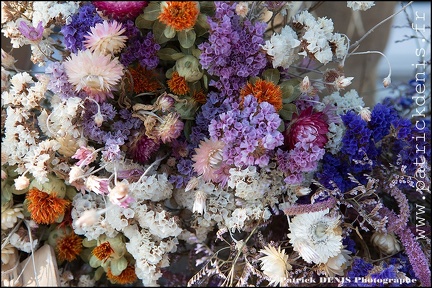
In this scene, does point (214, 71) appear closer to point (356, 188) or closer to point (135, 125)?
point (135, 125)

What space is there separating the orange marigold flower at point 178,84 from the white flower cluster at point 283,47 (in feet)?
0.44

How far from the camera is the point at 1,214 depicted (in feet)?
2.99

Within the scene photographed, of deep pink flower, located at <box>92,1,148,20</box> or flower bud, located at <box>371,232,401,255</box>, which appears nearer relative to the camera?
deep pink flower, located at <box>92,1,148,20</box>

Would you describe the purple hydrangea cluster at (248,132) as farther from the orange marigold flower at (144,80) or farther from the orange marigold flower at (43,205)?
the orange marigold flower at (43,205)

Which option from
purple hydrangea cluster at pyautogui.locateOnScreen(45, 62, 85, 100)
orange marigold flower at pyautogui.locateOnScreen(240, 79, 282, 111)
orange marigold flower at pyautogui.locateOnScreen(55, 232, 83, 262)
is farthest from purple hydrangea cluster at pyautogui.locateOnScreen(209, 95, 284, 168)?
Result: orange marigold flower at pyautogui.locateOnScreen(55, 232, 83, 262)

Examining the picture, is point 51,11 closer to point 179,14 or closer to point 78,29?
point 78,29

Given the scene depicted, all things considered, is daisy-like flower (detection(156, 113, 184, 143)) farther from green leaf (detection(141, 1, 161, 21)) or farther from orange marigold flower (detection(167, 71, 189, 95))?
green leaf (detection(141, 1, 161, 21))

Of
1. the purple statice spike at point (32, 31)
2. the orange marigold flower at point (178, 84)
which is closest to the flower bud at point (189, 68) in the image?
the orange marigold flower at point (178, 84)

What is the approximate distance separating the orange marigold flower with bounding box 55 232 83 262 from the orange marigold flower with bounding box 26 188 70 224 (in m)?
0.08

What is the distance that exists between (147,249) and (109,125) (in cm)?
21

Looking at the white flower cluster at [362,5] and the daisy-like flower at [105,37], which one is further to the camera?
the white flower cluster at [362,5]

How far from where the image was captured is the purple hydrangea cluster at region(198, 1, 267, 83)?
0.83 meters

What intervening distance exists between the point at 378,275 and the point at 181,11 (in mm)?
547

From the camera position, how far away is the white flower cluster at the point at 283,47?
2.79 feet
